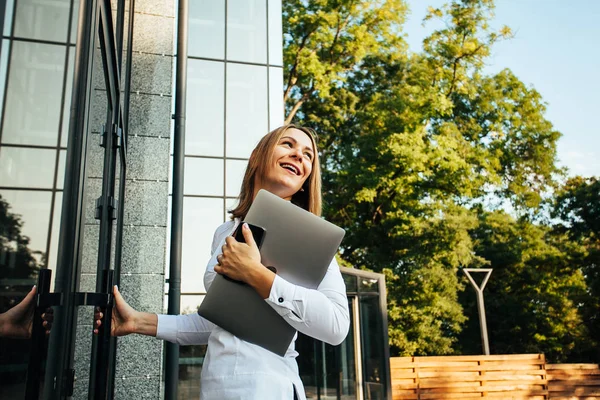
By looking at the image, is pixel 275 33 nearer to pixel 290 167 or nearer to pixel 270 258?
pixel 290 167

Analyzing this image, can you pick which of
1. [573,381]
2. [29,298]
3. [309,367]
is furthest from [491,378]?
[29,298]

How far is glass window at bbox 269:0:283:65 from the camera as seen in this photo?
6.63 metres

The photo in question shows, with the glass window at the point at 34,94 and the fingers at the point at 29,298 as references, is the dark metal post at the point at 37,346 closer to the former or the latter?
the fingers at the point at 29,298

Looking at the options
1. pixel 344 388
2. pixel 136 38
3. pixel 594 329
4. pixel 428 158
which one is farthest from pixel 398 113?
pixel 594 329

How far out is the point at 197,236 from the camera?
5848mm

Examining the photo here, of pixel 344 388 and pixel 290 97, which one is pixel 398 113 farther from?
pixel 344 388

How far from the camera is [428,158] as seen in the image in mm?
13688

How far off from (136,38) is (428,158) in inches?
389

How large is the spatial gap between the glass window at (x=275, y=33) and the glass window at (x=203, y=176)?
1.51 m

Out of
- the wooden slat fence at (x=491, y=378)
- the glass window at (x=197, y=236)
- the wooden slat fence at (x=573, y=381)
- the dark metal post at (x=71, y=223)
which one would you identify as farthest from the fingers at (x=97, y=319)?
the wooden slat fence at (x=573, y=381)

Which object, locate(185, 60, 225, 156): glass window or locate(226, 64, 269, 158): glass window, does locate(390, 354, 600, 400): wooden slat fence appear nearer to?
locate(226, 64, 269, 158): glass window

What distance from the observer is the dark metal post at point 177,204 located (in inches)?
177

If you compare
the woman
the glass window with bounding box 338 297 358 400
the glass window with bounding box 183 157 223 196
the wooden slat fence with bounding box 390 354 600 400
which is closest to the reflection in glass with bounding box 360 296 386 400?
the glass window with bounding box 338 297 358 400

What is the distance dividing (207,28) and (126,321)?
5.34 metres
